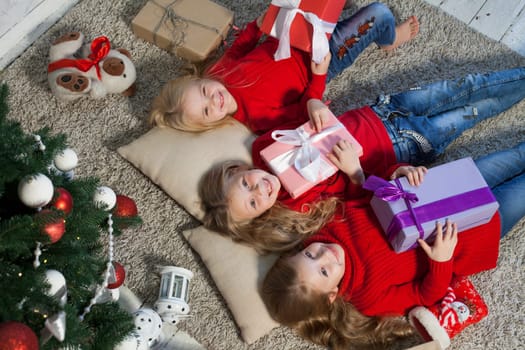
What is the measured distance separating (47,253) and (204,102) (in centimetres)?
70

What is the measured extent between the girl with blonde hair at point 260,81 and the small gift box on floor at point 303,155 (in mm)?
160

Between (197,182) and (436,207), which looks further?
(197,182)

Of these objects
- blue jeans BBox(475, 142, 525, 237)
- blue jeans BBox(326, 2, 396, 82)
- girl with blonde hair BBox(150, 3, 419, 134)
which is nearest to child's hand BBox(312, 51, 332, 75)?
girl with blonde hair BBox(150, 3, 419, 134)

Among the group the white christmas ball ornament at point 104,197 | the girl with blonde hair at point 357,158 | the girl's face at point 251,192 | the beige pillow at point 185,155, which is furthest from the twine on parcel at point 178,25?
the white christmas ball ornament at point 104,197

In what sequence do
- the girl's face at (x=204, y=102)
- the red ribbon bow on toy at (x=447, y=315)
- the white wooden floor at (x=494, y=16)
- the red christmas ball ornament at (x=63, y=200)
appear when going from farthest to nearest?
the white wooden floor at (x=494, y=16), the girl's face at (x=204, y=102), the red ribbon bow on toy at (x=447, y=315), the red christmas ball ornament at (x=63, y=200)

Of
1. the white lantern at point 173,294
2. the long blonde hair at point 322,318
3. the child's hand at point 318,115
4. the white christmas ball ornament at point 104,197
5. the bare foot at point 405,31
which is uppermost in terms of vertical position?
the bare foot at point 405,31

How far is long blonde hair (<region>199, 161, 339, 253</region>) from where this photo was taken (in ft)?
5.05

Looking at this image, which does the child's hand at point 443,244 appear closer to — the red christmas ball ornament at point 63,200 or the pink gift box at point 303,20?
the pink gift box at point 303,20

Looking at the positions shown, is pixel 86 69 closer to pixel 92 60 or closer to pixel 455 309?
pixel 92 60

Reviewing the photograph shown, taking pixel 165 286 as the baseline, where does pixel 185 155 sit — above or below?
above

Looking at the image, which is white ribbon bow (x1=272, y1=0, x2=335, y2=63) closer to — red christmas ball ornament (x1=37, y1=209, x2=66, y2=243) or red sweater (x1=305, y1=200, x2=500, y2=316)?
red sweater (x1=305, y1=200, x2=500, y2=316)

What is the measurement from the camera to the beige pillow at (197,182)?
4.99ft

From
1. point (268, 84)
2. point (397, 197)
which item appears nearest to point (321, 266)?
point (397, 197)

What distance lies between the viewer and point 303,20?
5.41 ft
